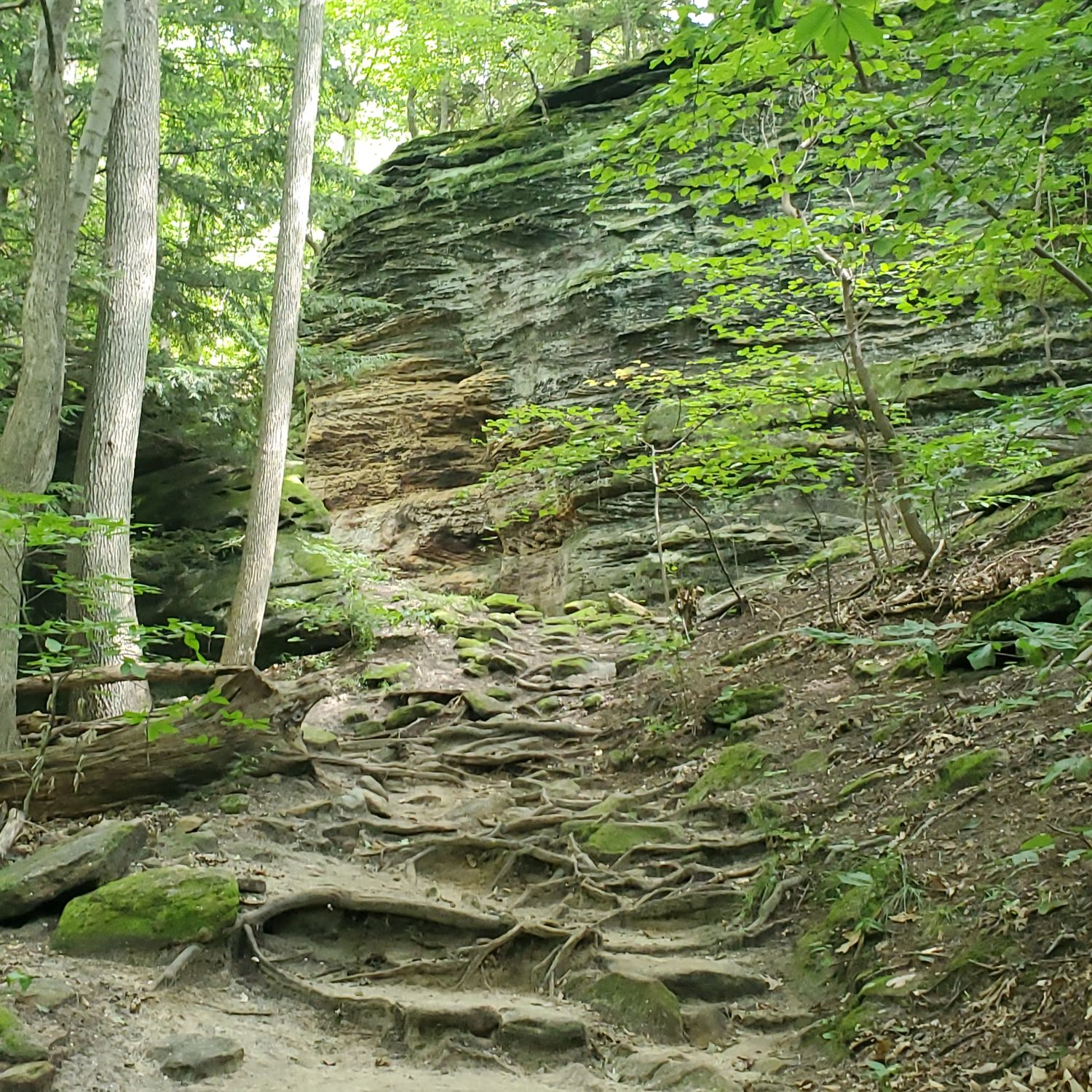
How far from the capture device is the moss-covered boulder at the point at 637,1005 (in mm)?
4031

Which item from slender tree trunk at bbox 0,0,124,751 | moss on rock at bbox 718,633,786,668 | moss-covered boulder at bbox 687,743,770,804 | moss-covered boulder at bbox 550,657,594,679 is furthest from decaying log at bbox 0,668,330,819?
moss-covered boulder at bbox 550,657,594,679

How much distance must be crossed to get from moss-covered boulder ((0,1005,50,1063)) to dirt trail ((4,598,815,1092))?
0.13 meters

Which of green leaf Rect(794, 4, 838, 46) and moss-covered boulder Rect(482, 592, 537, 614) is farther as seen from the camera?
moss-covered boulder Rect(482, 592, 537, 614)

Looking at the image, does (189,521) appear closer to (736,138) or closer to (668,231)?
(668,231)

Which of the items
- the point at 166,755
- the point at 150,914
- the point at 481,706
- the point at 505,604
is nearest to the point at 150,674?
the point at 166,755

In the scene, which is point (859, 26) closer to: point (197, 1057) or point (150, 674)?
point (197, 1057)

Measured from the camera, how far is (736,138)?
15.2 metres

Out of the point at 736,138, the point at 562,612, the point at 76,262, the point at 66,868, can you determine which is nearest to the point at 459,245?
the point at 736,138

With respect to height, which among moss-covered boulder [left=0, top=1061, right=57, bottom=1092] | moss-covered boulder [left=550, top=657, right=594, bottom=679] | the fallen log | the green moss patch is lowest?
moss-covered boulder [left=550, top=657, right=594, bottom=679]

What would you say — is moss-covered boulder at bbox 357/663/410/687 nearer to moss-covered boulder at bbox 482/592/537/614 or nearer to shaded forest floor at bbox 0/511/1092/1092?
shaded forest floor at bbox 0/511/1092/1092

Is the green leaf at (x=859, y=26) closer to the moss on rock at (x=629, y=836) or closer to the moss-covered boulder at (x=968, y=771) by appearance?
the moss-covered boulder at (x=968, y=771)

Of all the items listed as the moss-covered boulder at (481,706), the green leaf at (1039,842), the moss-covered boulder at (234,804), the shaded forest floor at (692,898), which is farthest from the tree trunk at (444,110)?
the green leaf at (1039,842)

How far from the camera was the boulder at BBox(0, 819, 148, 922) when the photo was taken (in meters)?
4.20

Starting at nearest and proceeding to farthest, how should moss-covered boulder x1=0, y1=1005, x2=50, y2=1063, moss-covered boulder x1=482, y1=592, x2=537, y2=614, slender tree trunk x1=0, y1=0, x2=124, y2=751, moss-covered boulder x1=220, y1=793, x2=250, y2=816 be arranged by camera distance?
moss-covered boulder x1=0, y1=1005, x2=50, y2=1063 < moss-covered boulder x1=220, y1=793, x2=250, y2=816 < slender tree trunk x1=0, y1=0, x2=124, y2=751 < moss-covered boulder x1=482, y1=592, x2=537, y2=614
